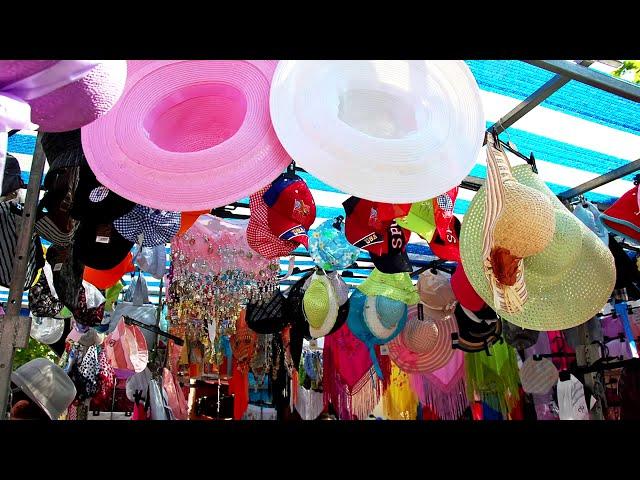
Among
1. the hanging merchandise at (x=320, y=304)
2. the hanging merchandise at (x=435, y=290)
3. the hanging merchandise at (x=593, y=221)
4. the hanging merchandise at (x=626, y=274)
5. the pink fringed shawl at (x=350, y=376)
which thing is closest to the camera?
the hanging merchandise at (x=593, y=221)

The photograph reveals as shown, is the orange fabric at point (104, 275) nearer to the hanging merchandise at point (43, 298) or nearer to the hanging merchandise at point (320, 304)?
the hanging merchandise at point (43, 298)

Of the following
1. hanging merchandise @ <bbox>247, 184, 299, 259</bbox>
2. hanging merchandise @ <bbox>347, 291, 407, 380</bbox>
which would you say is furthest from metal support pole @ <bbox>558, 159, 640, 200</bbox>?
hanging merchandise @ <bbox>247, 184, 299, 259</bbox>

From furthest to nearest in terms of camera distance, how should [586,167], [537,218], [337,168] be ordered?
[586,167]
[537,218]
[337,168]

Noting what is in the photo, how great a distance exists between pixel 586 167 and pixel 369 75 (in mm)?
2499

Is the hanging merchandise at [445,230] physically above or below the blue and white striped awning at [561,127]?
below

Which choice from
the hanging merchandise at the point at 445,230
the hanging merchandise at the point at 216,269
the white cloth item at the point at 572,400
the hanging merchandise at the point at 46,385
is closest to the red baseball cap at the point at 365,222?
the hanging merchandise at the point at 445,230

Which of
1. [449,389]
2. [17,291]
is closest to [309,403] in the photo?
[449,389]

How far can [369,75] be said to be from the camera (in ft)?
4.01

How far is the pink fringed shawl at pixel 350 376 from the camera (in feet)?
15.6

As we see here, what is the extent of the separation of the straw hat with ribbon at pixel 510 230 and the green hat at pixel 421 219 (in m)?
1.02

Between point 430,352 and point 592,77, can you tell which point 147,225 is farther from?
point 430,352

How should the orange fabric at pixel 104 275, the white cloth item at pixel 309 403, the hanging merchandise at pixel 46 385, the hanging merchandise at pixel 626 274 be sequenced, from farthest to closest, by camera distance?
1. the white cloth item at pixel 309 403
2. the orange fabric at pixel 104 275
3. the hanging merchandise at pixel 626 274
4. the hanging merchandise at pixel 46 385

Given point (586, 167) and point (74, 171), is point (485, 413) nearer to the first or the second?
point (586, 167)
